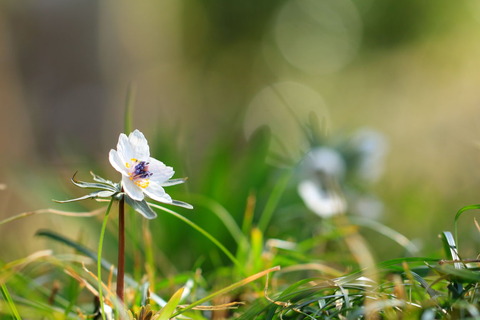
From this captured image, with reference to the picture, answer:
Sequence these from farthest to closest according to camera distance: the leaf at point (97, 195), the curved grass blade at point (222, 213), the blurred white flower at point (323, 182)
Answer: the blurred white flower at point (323, 182) → the curved grass blade at point (222, 213) → the leaf at point (97, 195)

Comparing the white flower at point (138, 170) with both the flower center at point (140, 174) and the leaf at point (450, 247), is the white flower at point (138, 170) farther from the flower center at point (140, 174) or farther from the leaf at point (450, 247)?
the leaf at point (450, 247)

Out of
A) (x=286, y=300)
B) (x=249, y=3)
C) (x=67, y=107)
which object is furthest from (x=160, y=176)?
(x=249, y=3)

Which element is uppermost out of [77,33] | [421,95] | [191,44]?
[77,33]

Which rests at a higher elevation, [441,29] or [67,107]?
[441,29]

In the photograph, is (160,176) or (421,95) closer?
(160,176)

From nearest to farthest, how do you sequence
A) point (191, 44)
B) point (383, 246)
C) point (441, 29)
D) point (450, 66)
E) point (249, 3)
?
point (383, 246), point (450, 66), point (441, 29), point (249, 3), point (191, 44)

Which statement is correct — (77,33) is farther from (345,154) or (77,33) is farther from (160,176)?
(160,176)

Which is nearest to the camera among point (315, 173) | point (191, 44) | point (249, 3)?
point (315, 173)

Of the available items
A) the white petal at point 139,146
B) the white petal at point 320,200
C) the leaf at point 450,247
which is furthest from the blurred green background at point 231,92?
the white petal at point 139,146
